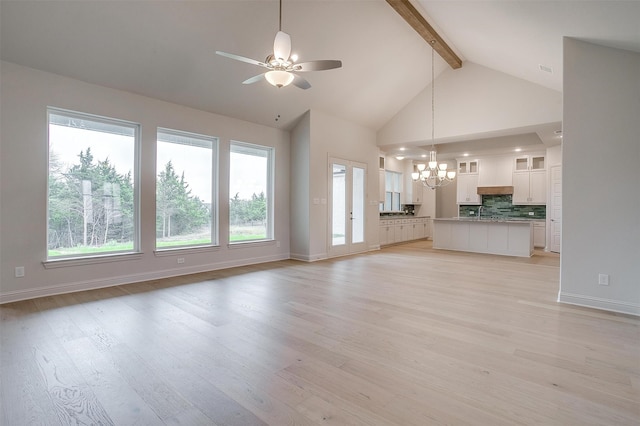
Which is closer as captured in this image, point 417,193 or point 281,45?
point 281,45

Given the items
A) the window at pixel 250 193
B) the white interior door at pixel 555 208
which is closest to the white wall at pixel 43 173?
the window at pixel 250 193

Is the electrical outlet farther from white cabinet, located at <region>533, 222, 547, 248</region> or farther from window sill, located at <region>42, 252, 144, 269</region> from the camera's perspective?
window sill, located at <region>42, 252, 144, 269</region>

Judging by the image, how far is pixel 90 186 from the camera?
4.57m

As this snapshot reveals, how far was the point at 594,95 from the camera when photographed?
3719 mm

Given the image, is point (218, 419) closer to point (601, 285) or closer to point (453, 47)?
point (601, 285)

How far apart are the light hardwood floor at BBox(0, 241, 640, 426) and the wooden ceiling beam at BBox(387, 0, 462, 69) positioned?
4.33m

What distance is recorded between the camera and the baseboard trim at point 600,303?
11.5 ft

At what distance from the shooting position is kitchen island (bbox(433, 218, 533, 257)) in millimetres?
7527

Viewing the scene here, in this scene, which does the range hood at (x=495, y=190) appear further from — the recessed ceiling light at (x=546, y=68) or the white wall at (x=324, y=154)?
the recessed ceiling light at (x=546, y=68)

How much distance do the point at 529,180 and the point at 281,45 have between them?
358 inches

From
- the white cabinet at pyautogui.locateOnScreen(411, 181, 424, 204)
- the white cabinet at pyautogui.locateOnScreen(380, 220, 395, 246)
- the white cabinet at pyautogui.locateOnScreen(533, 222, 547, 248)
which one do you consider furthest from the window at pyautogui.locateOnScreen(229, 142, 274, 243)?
the white cabinet at pyautogui.locateOnScreen(533, 222, 547, 248)

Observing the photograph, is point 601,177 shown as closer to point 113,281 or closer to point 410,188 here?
point 113,281

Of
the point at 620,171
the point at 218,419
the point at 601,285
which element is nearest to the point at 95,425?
the point at 218,419

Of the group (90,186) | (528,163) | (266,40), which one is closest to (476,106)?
(528,163)
